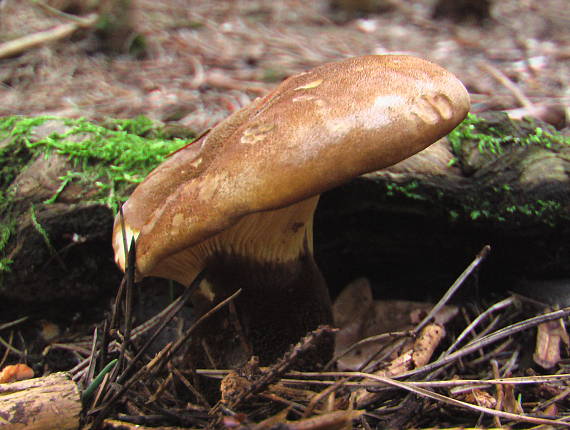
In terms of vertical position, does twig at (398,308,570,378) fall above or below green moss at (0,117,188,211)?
below

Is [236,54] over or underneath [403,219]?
over

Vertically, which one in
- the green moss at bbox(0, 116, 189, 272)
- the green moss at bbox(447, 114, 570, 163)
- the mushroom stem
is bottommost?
the mushroom stem

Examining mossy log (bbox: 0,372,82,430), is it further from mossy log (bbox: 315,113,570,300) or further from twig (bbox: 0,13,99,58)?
twig (bbox: 0,13,99,58)

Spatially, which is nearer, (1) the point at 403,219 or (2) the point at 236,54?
(1) the point at 403,219

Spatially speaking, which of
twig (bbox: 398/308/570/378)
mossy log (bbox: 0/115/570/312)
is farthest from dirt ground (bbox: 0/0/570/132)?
twig (bbox: 398/308/570/378)

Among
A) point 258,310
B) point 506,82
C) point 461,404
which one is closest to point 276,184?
point 258,310


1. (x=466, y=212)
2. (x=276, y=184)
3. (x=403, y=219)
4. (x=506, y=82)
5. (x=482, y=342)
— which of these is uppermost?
(x=276, y=184)

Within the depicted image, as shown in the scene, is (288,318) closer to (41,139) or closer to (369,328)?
(369,328)

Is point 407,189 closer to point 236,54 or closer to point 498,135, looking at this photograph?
point 498,135

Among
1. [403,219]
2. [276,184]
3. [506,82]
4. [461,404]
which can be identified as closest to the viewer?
[276,184]
